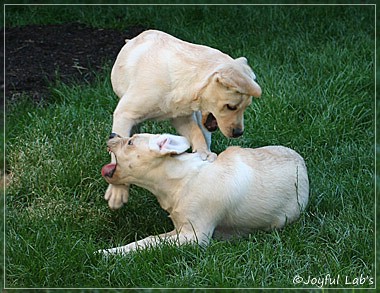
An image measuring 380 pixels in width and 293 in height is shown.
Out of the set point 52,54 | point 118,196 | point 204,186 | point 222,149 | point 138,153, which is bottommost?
point 52,54

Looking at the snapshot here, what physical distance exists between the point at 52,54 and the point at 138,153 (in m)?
3.49

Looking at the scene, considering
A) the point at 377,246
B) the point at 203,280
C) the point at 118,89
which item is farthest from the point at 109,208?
the point at 377,246

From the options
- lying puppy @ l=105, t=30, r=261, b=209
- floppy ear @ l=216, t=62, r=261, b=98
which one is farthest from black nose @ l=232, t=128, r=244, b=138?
floppy ear @ l=216, t=62, r=261, b=98

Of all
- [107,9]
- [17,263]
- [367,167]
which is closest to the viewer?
[17,263]

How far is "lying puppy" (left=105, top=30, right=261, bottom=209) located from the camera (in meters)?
4.54

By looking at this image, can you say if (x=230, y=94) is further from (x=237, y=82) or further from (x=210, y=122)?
(x=210, y=122)

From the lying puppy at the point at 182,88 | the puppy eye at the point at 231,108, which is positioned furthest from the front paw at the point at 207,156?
the puppy eye at the point at 231,108

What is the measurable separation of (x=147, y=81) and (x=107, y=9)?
13.2ft

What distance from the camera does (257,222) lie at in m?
4.66

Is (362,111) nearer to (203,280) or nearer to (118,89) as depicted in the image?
(118,89)

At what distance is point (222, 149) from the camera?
5754 millimetres

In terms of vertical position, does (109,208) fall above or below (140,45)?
below

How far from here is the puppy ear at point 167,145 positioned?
4.53 metres

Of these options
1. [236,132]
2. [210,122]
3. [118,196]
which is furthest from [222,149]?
[118,196]
